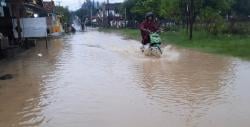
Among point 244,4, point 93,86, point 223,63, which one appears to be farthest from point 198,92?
point 244,4

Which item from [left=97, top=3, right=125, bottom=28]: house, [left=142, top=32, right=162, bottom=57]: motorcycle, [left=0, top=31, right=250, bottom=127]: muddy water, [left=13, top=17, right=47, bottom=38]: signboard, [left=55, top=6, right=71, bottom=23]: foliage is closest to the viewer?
[left=0, top=31, right=250, bottom=127]: muddy water

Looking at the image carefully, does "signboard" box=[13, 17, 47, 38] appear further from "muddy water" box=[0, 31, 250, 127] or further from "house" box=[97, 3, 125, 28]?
"house" box=[97, 3, 125, 28]

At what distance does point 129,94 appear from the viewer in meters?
9.78

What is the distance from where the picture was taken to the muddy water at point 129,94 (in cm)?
754

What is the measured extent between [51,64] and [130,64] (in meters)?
2.96

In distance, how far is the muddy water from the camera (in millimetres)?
7535

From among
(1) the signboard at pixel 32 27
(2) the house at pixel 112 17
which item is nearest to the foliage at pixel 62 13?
(2) the house at pixel 112 17

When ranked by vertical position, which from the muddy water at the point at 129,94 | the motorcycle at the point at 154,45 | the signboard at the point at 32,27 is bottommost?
the muddy water at the point at 129,94

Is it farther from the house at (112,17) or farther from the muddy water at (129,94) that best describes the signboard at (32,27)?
the house at (112,17)

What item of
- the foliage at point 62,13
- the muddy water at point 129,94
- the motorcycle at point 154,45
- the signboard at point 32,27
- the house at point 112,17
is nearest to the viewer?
the muddy water at point 129,94

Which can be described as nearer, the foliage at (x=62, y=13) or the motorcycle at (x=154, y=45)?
the motorcycle at (x=154, y=45)

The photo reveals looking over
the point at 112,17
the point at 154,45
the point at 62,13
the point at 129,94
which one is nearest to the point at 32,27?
the point at 154,45

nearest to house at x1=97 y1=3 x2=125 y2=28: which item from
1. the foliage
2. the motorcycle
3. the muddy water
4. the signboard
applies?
the foliage

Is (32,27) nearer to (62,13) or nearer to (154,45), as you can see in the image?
(154,45)
